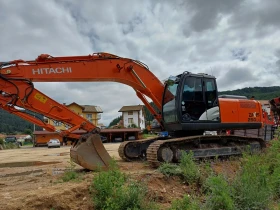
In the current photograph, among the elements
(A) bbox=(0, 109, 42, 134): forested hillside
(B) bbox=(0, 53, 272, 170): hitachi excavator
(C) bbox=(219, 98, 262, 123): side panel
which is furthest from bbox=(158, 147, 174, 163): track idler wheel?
(A) bbox=(0, 109, 42, 134): forested hillside

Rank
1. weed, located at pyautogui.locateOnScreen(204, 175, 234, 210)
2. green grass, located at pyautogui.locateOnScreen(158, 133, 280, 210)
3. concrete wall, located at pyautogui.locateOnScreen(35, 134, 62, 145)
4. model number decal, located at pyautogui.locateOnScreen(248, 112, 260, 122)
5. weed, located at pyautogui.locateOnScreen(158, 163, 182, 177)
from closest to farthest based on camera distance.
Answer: weed, located at pyautogui.locateOnScreen(204, 175, 234, 210) < green grass, located at pyautogui.locateOnScreen(158, 133, 280, 210) < weed, located at pyautogui.locateOnScreen(158, 163, 182, 177) < model number decal, located at pyautogui.locateOnScreen(248, 112, 260, 122) < concrete wall, located at pyautogui.locateOnScreen(35, 134, 62, 145)

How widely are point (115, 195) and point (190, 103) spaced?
483 centimetres

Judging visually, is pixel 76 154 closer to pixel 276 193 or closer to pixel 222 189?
pixel 222 189

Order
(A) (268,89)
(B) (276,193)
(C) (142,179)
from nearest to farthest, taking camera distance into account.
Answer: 1. (B) (276,193)
2. (C) (142,179)
3. (A) (268,89)

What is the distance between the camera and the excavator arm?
8070mm

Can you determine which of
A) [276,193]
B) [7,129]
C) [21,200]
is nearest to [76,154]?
[21,200]

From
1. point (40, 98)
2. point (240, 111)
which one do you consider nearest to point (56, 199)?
point (40, 98)

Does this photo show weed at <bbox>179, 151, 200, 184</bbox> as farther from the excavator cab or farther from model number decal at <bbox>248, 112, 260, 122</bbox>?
model number decal at <bbox>248, 112, 260, 122</bbox>

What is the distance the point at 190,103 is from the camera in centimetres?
933

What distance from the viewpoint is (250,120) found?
34.2ft

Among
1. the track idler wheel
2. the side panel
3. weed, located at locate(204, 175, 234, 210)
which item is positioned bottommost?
weed, located at locate(204, 175, 234, 210)

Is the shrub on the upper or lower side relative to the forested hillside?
lower

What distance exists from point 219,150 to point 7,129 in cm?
14701

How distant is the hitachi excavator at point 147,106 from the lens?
322 inches
